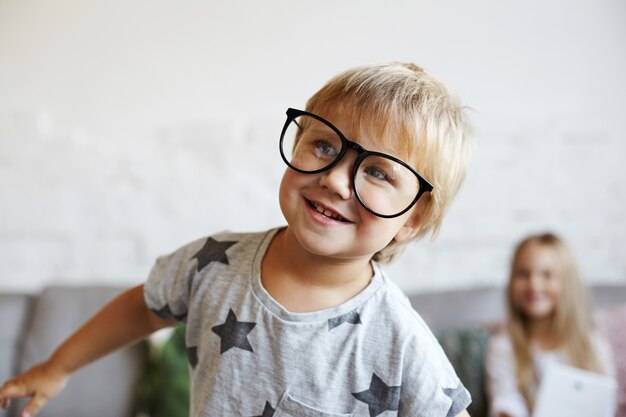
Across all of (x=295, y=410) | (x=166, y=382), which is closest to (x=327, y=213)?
(x=295, y=410)

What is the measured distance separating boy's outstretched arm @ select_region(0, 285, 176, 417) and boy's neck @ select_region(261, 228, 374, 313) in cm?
22

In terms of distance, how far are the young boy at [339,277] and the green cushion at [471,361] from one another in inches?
44.6

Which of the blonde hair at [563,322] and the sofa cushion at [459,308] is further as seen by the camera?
the sofa cushion at [459,308]

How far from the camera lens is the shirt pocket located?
74 cm

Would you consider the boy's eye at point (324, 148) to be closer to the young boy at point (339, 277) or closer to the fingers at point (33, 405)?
the young boy at point (339, 277)

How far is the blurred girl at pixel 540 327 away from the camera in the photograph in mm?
1786

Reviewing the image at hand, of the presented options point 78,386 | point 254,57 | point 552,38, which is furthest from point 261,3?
point 78,386

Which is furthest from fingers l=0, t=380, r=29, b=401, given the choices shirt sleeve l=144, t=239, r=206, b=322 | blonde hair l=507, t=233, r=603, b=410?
blonde hair l=507, t=233, r=603, b=410

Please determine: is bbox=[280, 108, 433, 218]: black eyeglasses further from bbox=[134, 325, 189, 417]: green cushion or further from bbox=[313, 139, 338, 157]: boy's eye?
→ bbox=[134, 325, 189, 417]: green cushion

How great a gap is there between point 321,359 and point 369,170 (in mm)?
235

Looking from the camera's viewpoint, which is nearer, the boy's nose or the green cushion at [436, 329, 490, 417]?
the boy's nose

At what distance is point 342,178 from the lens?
67 cm

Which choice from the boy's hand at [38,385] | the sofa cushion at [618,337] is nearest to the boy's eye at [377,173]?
the boy's hand at [38,385]

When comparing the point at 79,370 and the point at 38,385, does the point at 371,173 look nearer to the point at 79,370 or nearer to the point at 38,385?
the point at 38,385
